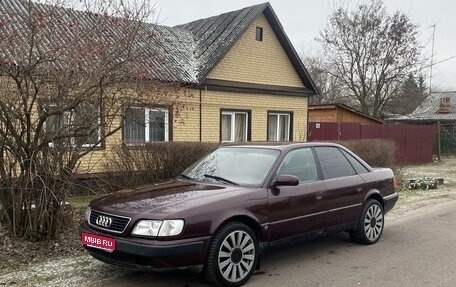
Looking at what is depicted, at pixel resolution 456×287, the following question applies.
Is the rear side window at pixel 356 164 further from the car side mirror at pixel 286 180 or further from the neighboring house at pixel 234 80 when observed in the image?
the neighboring house at pixel 234 80

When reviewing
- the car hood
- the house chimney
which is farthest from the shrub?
the house chimney

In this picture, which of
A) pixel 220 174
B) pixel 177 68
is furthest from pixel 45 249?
pixel 177 68

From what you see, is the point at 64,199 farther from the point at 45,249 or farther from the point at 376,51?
the point at 376,51

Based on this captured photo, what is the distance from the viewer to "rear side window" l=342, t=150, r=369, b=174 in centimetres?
680

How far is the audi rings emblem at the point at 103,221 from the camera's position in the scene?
15.6 feet

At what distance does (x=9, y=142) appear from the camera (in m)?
6.21

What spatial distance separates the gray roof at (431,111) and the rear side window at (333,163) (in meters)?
33.6

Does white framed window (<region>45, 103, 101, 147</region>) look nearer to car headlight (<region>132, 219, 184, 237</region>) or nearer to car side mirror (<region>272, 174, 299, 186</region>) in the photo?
car headlight (<region>132, 219, 184, 237</region>)

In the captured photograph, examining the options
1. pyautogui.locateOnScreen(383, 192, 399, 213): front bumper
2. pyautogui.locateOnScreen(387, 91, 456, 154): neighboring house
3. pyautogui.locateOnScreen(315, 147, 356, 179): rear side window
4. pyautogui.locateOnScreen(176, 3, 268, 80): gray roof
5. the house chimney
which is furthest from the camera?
the house chimney

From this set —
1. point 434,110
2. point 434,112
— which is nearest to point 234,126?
point 434,112

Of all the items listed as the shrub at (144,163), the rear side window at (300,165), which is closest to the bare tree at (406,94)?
the shrub at (144,163)

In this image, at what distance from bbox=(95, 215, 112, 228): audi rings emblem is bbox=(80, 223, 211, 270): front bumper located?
0.14 meters

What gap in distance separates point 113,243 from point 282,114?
43.2 feet

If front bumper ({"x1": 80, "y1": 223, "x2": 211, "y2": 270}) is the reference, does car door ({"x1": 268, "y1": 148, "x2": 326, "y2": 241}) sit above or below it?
above
